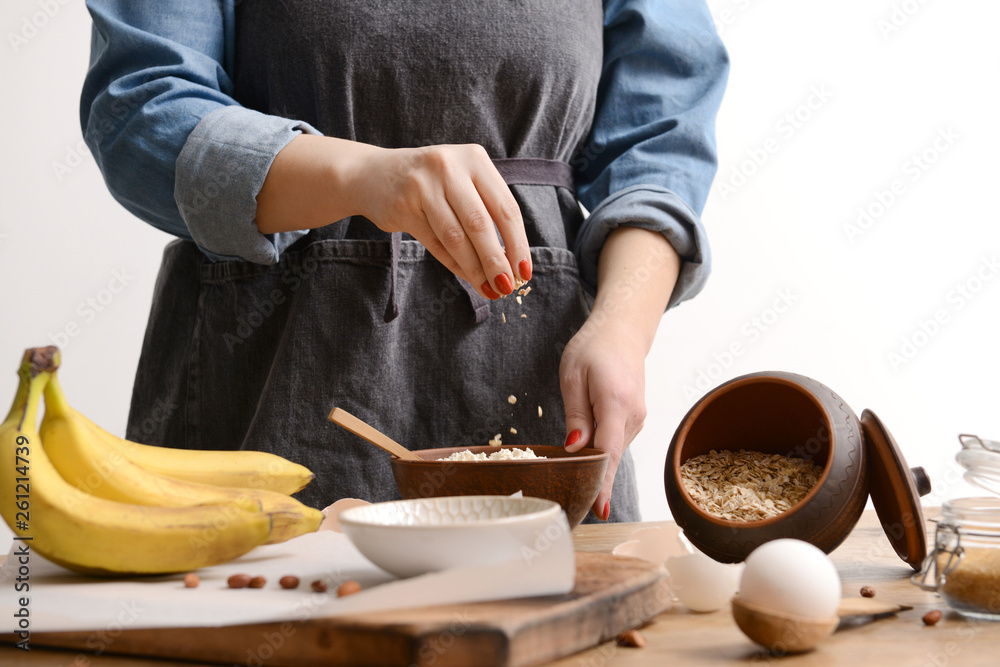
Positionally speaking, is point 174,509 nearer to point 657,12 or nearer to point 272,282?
point 272,282

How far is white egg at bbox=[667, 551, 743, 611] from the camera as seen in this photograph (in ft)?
1.96

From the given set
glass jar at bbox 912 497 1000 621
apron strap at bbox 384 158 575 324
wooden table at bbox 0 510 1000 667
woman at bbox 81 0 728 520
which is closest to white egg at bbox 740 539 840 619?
wooden table at bbox 0 510 1000 667

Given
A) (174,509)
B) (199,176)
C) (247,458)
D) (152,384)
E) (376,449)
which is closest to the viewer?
(174,509)

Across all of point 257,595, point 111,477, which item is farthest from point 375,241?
point 257,595

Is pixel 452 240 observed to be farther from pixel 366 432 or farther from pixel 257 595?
pixel 257 595

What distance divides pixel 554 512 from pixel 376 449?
63 cm

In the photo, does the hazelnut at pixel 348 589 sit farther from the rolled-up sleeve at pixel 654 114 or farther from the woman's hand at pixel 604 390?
the rolled-up sleeve at pixel 654 114

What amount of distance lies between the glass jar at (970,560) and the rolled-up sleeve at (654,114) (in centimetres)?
63

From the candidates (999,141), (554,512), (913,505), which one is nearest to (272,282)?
(554,512)

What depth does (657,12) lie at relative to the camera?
1.35 meters

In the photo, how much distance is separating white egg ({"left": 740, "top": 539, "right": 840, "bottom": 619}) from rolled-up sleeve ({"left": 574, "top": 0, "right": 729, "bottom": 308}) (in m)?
0.71

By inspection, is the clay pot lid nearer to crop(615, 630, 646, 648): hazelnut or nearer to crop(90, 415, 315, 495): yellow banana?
crop(615, 630, 646, 648): hazelnut

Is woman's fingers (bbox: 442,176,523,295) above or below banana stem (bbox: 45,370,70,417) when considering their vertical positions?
above

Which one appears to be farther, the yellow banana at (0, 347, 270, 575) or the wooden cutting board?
the yellow banana at (0, 347, 270, 575)
